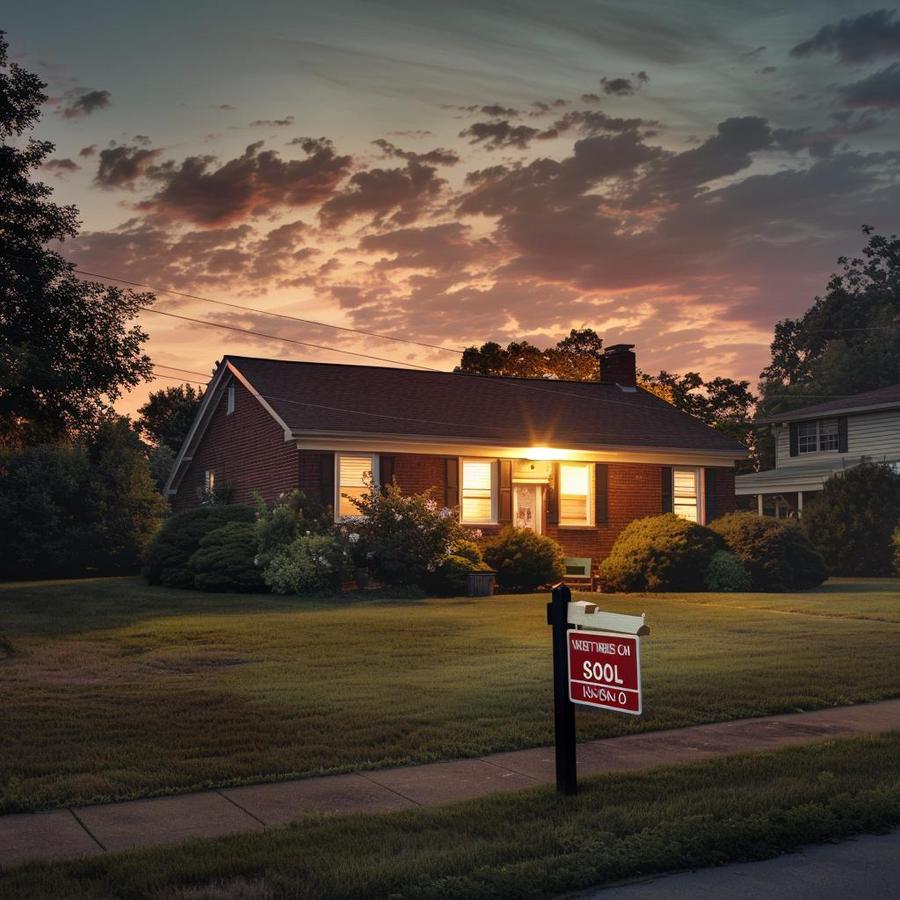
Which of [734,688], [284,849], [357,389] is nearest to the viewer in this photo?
[284,849]

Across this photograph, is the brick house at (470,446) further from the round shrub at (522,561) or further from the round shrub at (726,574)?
the round shrub at (726,574)

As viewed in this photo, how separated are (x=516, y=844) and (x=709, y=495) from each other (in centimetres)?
3022

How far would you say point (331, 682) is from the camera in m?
12.7

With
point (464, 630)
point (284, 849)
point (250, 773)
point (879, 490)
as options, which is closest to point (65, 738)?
point (250, 773)

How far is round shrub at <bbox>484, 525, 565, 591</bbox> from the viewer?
94.2 ft

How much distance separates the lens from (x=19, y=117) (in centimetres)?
2911

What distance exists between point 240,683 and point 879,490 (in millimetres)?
28727

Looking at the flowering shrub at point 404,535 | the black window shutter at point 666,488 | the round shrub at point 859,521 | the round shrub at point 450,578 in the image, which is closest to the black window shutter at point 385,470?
the flowering shrub at point 404,535

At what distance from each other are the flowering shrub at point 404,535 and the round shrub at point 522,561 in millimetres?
1554

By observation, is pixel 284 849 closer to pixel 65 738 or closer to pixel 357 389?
pixel 65 738

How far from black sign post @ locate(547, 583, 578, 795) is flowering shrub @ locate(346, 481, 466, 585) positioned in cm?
1887

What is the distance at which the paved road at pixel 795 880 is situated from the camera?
5.77 m

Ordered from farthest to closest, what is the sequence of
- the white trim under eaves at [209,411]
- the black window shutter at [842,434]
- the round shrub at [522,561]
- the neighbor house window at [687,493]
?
the black window shutter at [842,434], the neighbor house window at [687,493], the white trim under eaves at [209,411], the round shrub at [522,561]

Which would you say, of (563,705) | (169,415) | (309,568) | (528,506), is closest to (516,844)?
(563,705)
